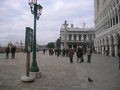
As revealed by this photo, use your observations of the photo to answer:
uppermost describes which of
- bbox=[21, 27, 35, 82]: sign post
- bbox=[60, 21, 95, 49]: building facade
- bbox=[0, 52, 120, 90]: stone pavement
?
bbox=[60, 21, 95, 49]: building facade

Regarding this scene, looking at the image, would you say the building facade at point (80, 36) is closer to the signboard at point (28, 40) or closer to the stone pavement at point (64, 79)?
the stone pavement at point (64, 79)

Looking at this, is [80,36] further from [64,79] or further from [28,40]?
[28,40]

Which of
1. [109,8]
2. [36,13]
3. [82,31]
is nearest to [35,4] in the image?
[36,13]

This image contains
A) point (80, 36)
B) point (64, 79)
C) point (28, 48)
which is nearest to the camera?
point (28, 48)

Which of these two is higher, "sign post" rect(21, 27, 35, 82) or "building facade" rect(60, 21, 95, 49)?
"building facade" rect(60, 21, 95, 49)

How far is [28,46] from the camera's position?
28.0 ft

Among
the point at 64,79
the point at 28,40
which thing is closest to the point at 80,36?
the point at 64,79

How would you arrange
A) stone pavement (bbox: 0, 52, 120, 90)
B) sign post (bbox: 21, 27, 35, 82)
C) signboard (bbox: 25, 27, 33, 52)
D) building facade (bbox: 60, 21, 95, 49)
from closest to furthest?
stone pavement (bbox: 0, 52, 120, 90), sign post (bbox: 21, 27, 35, 82), signboard (bbox: 25, 27, 33, 52), building facade (bbox: 60, 21, 95, 49)

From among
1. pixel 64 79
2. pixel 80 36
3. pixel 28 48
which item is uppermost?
pixel 80 36

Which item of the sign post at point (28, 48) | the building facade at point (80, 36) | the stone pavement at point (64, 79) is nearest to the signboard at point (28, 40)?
the sign post at point (28, 48)

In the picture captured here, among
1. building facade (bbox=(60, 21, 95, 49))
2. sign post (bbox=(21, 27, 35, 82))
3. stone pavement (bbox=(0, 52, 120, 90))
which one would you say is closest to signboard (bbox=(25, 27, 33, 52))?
sign post (bbox=(21, 27, 35, 82))

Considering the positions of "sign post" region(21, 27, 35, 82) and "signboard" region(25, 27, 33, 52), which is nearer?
"sign post" region(21, 27, 35, 82)

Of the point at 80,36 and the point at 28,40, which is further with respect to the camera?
the point at 80,36

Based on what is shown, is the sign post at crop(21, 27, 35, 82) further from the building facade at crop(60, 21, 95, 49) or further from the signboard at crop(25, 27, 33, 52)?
the building facade at crop(60, 21, 95, 49)
